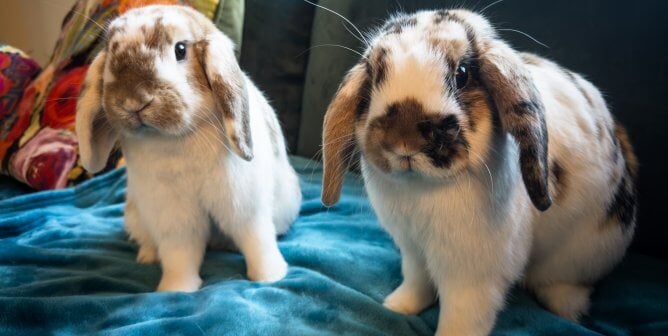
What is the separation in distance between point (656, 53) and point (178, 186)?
3.90 feet

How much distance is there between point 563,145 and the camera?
3.51 feet

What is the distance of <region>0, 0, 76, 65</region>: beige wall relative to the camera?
9.58ft

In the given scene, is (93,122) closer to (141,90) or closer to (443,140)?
(141,90)

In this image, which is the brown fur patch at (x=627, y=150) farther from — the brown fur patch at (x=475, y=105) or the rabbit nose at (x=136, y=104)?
the rabbit nose at (x=136, y=104)

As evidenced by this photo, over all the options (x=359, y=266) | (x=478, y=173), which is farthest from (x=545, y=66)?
(x=359, y=266)

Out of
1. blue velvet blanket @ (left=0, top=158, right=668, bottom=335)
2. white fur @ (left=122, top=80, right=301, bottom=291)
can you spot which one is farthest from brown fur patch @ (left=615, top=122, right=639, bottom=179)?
white fur @ (left=122, top=80, right=301, bottom=291)

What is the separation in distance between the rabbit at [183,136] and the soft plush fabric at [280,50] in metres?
0.75

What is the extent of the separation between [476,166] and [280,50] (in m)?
1.34

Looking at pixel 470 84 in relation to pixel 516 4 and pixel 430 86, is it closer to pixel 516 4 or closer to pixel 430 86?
pixel 430 86

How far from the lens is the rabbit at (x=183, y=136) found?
1063 mm

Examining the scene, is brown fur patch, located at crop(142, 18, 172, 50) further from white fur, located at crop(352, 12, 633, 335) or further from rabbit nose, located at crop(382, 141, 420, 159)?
rabbit nose, located at crop(382, 141, 420, 159)

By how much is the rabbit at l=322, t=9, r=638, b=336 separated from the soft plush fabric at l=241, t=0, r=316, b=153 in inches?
40.5

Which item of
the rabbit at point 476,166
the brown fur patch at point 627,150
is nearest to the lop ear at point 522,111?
the rabbit at point 476,166

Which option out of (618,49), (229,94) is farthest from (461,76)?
(618,49)
